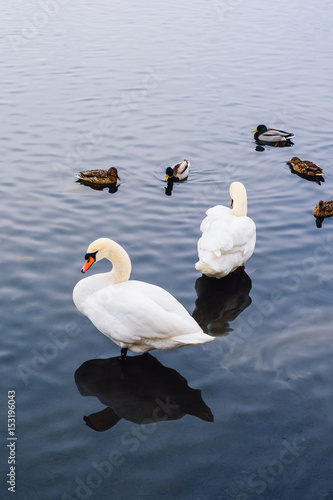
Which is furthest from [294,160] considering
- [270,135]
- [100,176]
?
[100,176]

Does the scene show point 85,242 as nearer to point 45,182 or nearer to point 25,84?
point 45,182

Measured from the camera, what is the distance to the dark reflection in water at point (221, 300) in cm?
872

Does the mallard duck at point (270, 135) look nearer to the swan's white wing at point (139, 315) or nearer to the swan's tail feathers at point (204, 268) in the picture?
the swan's tail feathers at point (204, 268)

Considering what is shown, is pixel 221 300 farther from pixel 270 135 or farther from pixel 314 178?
pixel 270 135

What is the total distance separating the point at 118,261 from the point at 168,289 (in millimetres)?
1772

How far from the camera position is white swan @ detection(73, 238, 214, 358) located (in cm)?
718

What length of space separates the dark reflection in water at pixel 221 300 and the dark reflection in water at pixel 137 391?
4.28ft

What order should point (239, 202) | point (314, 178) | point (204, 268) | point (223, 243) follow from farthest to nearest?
point (314, 178), point (239, 202), point (204, 268), point (223, 243)

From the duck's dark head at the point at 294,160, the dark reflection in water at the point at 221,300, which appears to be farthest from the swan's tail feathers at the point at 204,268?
the duck's dark head at the point at 294,160

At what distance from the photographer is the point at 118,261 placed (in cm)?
788

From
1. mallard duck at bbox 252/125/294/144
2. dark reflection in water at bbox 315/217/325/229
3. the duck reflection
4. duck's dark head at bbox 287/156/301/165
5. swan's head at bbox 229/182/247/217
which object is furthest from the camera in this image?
mallard duck at bbox 252/125/294/144

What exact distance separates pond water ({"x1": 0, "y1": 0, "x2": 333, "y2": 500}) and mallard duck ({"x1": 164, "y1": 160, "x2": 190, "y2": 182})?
10.6 inches

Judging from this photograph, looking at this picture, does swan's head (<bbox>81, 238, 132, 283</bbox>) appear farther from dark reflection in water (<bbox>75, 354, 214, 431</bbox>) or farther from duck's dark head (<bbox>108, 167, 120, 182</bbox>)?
duck's dark head (<bbox>108, 167, 120, 182</bbox>)

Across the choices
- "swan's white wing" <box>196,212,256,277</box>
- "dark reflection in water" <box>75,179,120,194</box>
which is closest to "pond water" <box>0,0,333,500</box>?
"dark reflection in water" <box>75,179,120,194</box>
